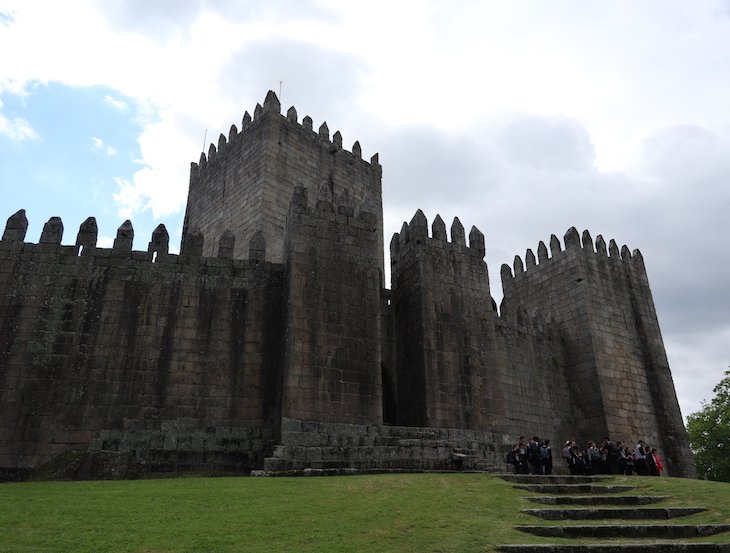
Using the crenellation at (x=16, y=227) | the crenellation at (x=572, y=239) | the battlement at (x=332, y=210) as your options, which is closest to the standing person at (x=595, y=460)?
the battlement at (x=332, y=210)

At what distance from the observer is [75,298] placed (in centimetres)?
1497

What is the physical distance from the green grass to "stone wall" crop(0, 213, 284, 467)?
2738 mm

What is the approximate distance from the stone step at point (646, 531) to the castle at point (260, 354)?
17.6 ft

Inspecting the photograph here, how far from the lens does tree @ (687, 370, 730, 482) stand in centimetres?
3404

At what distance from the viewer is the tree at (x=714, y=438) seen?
1340 inches

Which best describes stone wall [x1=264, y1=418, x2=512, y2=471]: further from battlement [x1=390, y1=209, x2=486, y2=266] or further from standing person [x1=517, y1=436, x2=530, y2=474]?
battlement [x1=390, y1=209, x2=486, y2=266]

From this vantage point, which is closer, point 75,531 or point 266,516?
point 75,531

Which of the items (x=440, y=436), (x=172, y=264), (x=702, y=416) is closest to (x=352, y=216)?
(x=172, y=264)

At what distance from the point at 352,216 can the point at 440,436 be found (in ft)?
21.7

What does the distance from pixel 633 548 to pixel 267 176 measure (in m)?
20.0

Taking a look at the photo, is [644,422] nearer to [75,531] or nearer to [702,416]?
[702,416]

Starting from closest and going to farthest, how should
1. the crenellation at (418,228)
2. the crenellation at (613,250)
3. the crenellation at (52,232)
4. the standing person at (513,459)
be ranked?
the standing person at (513,459)
the crenellation at (52,232)
the crenellation at (418,228)
the crenellation at (613,250)

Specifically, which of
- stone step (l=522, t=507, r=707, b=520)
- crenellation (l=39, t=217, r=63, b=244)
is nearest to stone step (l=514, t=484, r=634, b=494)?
stone step (l=522, t=507, r=707, b=520)

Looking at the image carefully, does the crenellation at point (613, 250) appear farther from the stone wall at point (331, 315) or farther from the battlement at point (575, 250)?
the stone wall at point (331, 315)
